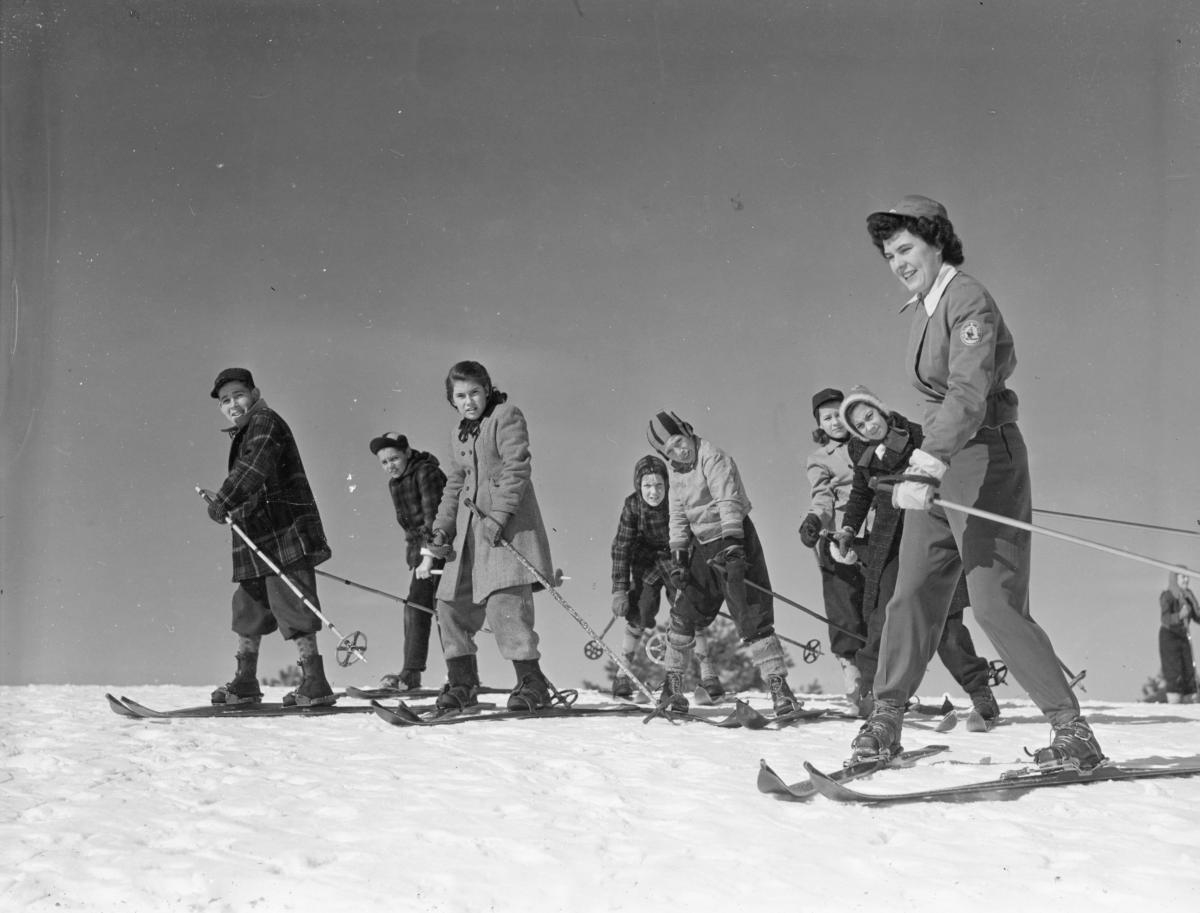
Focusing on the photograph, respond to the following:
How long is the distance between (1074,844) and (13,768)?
391cm

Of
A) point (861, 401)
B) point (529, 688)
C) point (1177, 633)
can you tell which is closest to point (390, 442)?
point (529, 688)

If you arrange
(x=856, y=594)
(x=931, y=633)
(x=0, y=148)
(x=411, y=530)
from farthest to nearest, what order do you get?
(x=411, y=530) < (x=856, y=594) < (x=0, y=148) < (x=931, y=633)

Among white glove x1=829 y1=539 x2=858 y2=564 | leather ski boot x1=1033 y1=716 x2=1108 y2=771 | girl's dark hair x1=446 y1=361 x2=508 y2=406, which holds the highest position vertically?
girl's dark hair x1=446 y1=361 x2=508 y2=406

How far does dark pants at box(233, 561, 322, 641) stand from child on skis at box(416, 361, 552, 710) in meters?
0.91

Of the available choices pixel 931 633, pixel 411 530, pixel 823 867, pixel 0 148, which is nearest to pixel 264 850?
pixel 823 867

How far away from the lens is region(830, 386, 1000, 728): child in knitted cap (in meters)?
6.36

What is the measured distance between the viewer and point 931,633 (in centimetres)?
445

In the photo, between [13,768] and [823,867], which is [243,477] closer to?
[13,768]

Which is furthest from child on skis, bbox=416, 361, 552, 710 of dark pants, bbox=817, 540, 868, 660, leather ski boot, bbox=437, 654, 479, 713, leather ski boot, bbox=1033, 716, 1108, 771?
leather ski boot, bbox=1033, 716, 1108, 771

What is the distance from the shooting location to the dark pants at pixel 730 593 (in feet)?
23.1

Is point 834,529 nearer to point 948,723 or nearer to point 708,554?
point 708,554

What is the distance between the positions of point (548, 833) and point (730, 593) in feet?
12.3

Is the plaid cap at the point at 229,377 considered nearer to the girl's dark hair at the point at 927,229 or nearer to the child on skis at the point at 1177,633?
the girl's dark hair at the point at 927,229

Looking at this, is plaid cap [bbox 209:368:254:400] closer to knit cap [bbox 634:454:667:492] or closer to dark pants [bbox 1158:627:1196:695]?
knit cap [bbox 634:454:667:492]
